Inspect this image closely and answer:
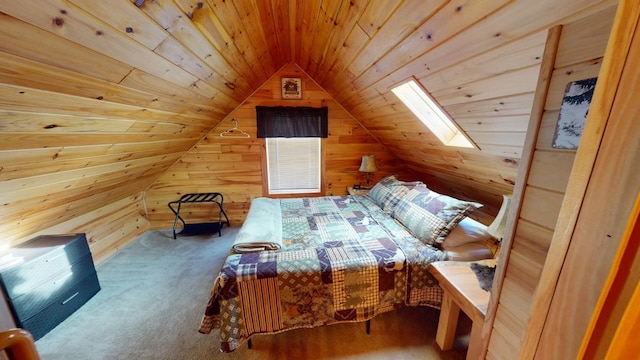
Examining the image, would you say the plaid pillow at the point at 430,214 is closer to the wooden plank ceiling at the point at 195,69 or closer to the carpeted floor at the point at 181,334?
the wooden plank ceiling at the point at 195,69

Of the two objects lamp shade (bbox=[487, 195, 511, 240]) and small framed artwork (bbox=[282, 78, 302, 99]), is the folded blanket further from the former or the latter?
small framed artwork (bbox=[282, 78, 302, 99])

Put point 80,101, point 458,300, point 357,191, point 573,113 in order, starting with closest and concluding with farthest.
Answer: point 573,113 < point 80,101 < point 458,300 < point 357,191

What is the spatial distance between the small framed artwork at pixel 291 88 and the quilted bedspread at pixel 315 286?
7.28 feet

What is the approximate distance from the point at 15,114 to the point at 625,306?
6.14ft

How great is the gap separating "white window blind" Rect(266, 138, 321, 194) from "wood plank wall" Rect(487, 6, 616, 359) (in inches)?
116

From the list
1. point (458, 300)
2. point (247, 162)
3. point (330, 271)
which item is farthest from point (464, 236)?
point (247, 162)

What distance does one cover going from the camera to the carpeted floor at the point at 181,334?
1.52 meters

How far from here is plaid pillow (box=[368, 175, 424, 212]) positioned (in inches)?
91.9

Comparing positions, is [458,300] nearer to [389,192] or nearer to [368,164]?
[389,192]

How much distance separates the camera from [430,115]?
1.87 metres

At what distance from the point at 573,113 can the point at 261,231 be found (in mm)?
1815

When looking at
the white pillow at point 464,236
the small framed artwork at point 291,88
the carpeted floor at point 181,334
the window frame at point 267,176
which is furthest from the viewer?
the window frame at point 267,176

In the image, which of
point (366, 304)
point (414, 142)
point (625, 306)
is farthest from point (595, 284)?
point (414, 142)

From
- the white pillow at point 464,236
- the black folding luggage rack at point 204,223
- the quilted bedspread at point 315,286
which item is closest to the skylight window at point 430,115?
the white pillow at point 464,236
